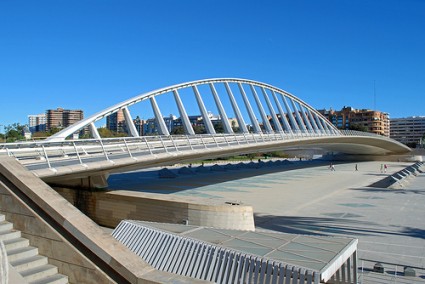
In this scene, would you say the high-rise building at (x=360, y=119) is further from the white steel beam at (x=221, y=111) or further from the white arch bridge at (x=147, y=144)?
the white steel beam at (x=221, y=111)

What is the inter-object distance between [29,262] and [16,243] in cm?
75

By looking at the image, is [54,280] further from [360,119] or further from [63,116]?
[360,119]

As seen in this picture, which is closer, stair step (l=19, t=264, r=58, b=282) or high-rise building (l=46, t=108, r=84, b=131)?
stair step (l=19, t=264, r=58, b=282)

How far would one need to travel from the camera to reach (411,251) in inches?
544

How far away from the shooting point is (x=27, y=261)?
871cm

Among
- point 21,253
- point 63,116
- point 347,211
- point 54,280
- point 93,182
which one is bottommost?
point 347,211

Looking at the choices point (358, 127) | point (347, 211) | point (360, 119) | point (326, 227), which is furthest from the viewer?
point (360, 119)

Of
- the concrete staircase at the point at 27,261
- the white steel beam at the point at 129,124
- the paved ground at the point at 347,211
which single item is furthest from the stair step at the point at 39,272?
the white steel beam at the point at 129,124

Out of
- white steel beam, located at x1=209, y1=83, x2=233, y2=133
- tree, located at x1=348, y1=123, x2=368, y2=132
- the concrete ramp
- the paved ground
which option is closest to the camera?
the concrete ramp

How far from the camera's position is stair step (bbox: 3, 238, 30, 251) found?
9042 millimetres

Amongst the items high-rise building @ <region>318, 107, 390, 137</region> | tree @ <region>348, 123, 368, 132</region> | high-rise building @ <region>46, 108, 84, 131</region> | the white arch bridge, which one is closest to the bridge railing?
the white arch bridge

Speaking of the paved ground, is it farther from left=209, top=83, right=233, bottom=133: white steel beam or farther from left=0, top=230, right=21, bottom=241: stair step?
left=0, top=230, right=21, bottom=241: stair step

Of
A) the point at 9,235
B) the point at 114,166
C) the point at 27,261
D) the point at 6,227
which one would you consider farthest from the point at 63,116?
the point at 27,261

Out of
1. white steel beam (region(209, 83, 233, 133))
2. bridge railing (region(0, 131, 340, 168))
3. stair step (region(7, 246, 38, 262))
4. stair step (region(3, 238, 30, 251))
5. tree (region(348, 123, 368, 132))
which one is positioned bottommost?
stair step (region(7, 246, 38, 262))
